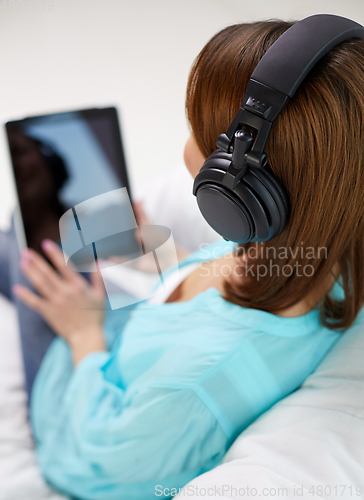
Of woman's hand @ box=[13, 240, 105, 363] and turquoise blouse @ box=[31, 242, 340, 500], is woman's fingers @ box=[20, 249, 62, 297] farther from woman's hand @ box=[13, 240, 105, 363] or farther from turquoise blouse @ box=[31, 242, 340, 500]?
turquoise blouse @ box=[31, 242, 340, 500]

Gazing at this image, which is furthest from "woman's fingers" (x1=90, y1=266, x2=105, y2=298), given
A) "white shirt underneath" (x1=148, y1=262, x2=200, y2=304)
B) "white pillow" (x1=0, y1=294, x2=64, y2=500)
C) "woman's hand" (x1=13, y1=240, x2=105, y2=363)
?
"white pillow" (x1=0, y1=294, x2=64, y2=500)

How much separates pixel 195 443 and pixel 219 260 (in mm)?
301

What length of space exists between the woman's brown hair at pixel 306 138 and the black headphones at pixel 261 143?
2cm

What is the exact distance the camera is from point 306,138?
1.21 ft

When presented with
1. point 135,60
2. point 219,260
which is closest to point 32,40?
point 135,60

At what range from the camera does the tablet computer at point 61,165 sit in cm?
76

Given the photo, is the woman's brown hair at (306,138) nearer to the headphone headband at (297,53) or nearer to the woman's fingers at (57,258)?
the headphone headband at (297,53)

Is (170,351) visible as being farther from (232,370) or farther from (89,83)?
(89,83)

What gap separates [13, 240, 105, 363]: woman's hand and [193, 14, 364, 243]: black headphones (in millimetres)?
401

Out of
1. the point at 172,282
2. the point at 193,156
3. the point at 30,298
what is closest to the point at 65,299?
the point at 30,298

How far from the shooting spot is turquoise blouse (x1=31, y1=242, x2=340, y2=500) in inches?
20.7

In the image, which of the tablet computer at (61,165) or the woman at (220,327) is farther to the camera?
the tablet computer at (61,165)

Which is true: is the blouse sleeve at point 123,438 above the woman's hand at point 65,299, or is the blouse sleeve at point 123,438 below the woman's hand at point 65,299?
below

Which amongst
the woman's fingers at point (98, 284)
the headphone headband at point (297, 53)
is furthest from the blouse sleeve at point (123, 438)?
the headphone headband at point (297, 53)
